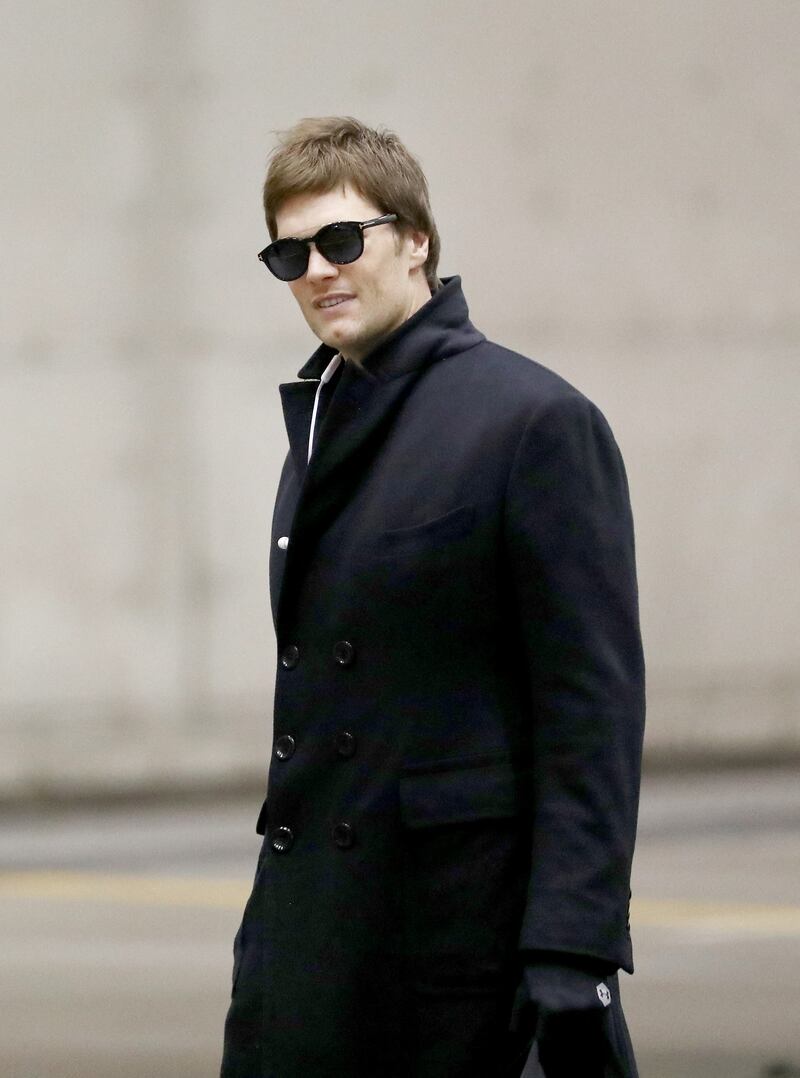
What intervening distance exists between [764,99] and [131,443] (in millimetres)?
3080

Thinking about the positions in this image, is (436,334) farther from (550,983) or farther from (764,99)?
(764,99)

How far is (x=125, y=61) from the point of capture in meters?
7.18

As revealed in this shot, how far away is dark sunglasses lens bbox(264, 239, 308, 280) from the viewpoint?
2260 mm

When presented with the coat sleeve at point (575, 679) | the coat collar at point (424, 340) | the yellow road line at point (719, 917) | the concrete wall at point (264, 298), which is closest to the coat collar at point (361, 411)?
the coat collar at point (424, 340)

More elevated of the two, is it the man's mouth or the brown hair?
the brown hair

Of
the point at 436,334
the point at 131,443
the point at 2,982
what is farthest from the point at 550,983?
the point at 131,443

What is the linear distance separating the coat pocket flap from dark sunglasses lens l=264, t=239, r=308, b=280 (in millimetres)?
648

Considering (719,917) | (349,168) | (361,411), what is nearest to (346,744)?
(361,411)

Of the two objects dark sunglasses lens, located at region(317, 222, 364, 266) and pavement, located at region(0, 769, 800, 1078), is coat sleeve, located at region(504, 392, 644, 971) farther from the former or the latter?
pavement, located at region(0, 769, 800, 1078)

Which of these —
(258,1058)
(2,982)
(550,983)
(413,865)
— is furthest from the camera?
(2,982)

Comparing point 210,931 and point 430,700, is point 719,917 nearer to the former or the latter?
point 210,931

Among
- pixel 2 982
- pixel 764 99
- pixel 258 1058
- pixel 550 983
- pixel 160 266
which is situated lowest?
pixel 2 982

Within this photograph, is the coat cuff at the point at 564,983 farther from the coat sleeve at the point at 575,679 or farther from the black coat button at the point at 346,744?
the black coat button at the point at 346,744

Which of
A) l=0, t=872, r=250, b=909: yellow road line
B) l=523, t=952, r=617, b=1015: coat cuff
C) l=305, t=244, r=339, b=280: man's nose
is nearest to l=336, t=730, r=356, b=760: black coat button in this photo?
l=523, t=952, r=617, b=1015: coat cuff
